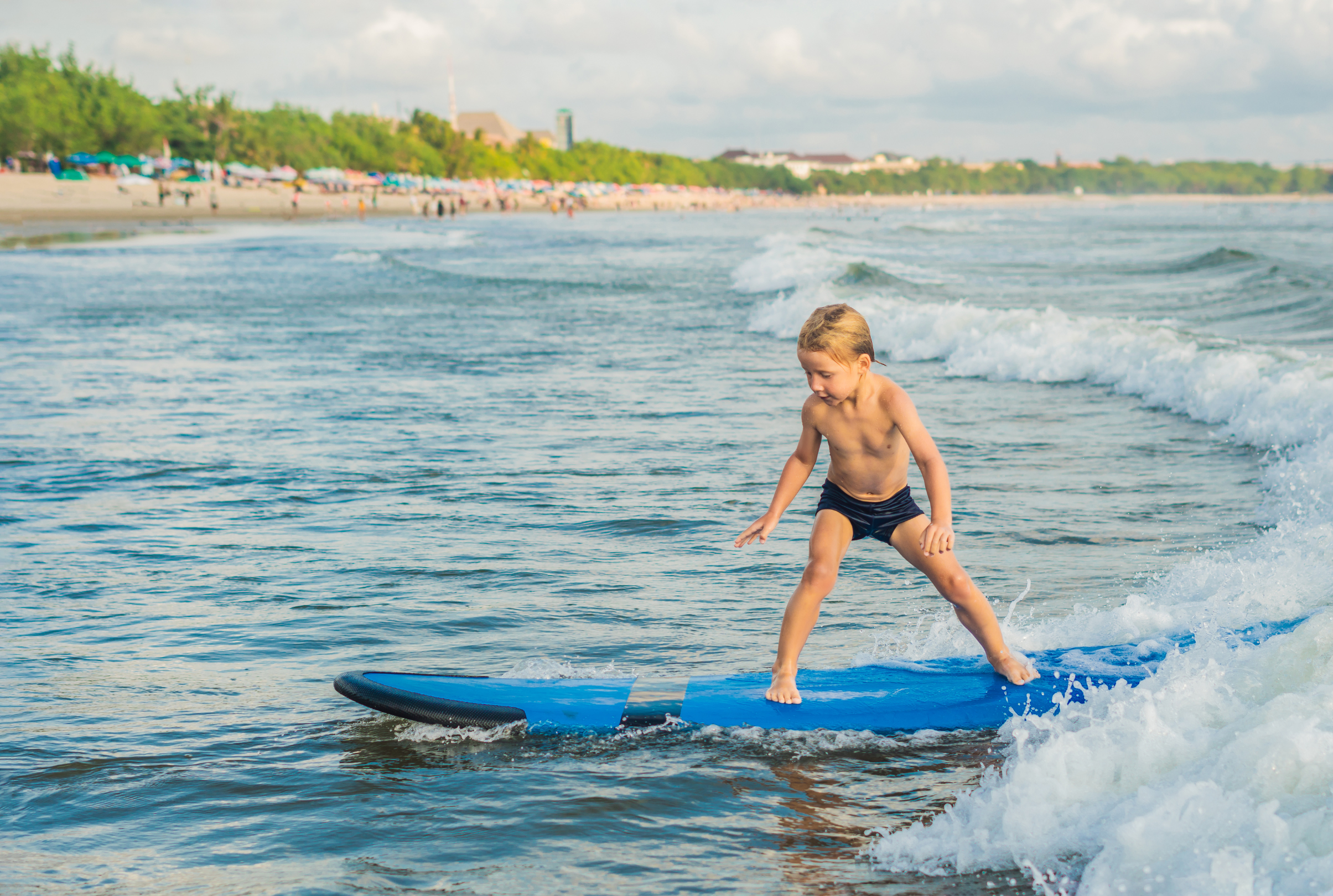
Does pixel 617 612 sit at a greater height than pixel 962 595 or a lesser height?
lesser

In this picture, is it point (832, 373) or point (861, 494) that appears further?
point (861, 494)

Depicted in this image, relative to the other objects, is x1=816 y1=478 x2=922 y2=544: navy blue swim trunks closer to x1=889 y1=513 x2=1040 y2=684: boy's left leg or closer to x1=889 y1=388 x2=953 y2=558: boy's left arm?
x1=889 y1=513 x2=1040 y2=684: boy's left leg

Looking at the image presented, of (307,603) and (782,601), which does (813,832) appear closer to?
(782,601)

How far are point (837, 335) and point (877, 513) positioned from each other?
72 centimetres

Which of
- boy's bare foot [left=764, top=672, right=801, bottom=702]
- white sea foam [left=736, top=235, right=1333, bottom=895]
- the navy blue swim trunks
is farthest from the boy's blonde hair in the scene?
white sea foam [left=736, top=235, right=1333, bottom=895]

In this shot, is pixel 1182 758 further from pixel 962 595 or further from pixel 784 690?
pixel 784 690

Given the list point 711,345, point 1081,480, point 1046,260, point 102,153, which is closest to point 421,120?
point 102,153

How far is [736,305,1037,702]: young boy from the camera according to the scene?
156 inches

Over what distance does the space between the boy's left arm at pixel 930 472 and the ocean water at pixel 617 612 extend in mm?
660

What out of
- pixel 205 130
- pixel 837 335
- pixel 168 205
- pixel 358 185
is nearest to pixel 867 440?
pixel 837 335

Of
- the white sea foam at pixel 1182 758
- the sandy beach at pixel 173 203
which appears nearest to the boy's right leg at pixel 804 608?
the white sea foam at pixel 1182 758

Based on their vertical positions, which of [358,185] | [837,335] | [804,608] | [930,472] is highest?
[358,185]

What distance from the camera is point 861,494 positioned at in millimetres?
4234

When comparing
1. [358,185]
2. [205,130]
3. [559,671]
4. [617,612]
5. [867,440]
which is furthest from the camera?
[358,185]
